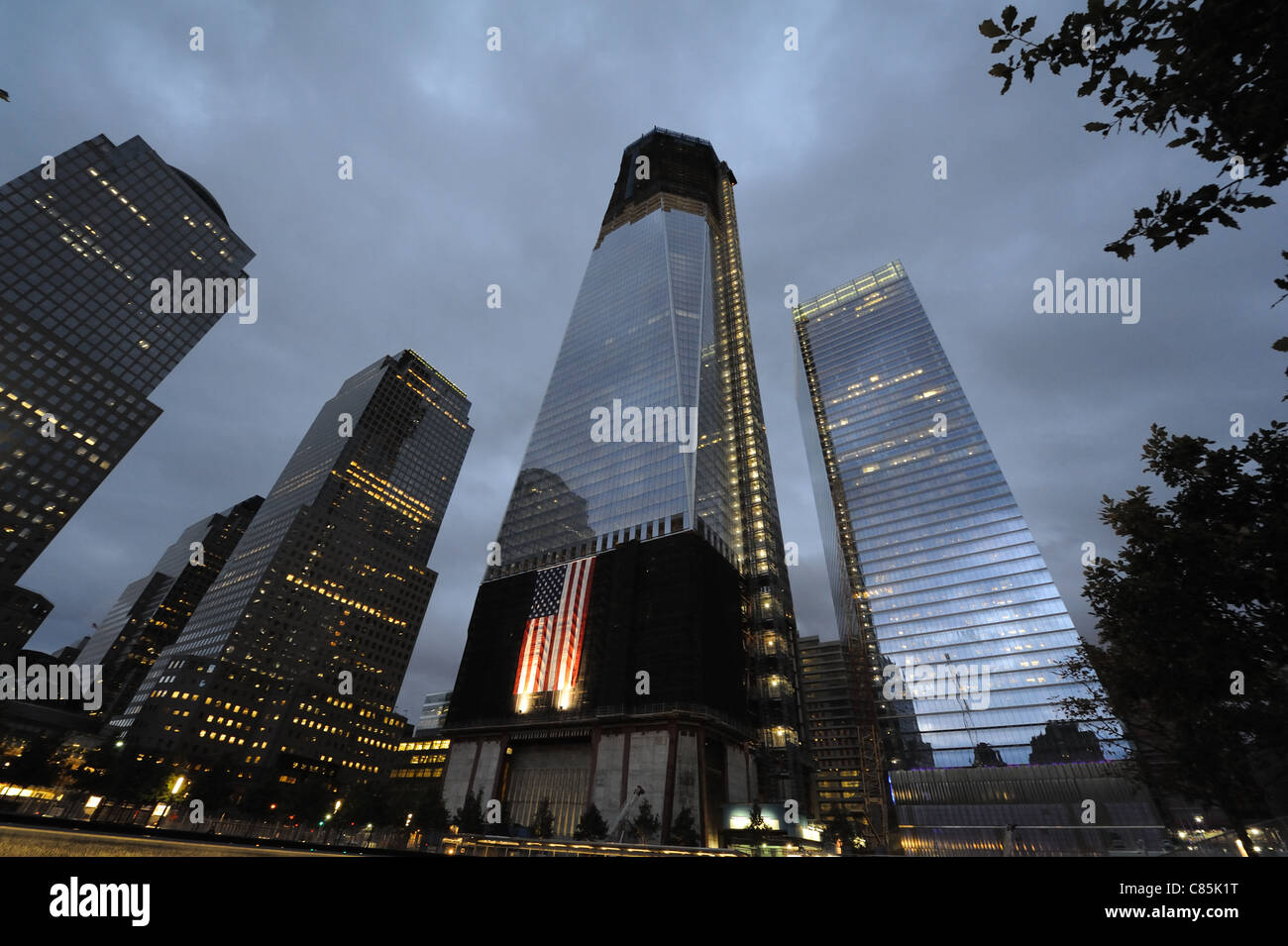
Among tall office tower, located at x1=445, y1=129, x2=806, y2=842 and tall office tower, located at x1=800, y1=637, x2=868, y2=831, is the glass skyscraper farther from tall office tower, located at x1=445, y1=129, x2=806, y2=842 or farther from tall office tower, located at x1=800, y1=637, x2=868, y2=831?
tall office tower, located at x1=800, y1=637, x2=868, y2=831

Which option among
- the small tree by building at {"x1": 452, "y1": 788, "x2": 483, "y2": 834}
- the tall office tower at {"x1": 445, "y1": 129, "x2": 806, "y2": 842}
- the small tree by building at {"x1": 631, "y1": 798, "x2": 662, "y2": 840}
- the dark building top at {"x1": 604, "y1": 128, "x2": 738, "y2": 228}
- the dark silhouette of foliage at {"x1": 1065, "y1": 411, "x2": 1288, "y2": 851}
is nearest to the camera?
the dark silhouette of foliage at {"x1": 1065, "y1": 411, "x2": 1288, "y2": 851}

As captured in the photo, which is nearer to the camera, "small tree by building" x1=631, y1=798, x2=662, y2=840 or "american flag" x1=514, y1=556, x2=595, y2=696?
"small tree by building" x1=631, y1=798, x2=662, y2=840

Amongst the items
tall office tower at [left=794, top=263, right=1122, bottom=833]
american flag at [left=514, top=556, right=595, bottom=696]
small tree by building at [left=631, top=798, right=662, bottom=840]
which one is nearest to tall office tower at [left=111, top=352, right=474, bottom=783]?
american flag at [left=514, top=556, right=595, bottom=696]

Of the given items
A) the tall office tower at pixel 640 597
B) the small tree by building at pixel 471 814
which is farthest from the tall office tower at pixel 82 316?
the small tree by building at pixel 471 814

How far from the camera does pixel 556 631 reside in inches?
3204

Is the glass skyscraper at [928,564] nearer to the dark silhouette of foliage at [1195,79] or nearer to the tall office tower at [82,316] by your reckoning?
the dark silhouette of foliage at [1195,79]

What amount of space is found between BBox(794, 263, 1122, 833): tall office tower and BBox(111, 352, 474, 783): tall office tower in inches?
5140

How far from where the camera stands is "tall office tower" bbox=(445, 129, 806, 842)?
229 ft

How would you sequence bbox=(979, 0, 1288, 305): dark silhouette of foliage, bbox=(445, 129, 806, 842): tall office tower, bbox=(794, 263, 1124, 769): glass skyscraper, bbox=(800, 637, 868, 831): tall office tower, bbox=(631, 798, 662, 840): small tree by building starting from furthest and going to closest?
bbox=(800, 637, 868, 831): tall office tower
bbox=(794, 263, 1124, 769): glass skyscraper
bbox=(445, 129, 806, 842): tall office tower
bbox=(631, 798, 662, 840): small tree by building
bbox=(979, 0, 1288, 305): dark silhouette of foliage

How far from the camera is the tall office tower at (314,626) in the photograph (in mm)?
132500

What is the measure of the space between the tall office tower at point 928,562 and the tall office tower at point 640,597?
20.8 m

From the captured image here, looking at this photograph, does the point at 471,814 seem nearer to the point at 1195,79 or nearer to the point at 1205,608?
the point at 1205,608
